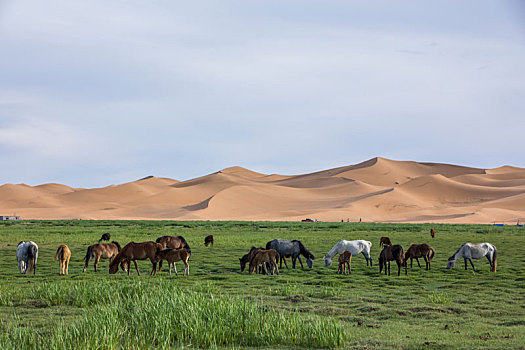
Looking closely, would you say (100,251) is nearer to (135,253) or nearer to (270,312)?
(135,253)

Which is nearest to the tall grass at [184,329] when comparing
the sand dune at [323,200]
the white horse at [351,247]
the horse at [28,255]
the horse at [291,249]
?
the horse at [28,255]

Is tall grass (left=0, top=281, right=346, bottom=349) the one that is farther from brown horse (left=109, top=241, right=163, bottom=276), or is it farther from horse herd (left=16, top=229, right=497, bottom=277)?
brown horse (left=109, top=241, right=163, bottom=276)

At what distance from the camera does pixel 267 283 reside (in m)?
19.3

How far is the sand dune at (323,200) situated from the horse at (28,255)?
9812 centimetres

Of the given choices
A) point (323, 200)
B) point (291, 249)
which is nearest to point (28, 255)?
point (291, 249)

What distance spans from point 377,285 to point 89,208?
514 ft

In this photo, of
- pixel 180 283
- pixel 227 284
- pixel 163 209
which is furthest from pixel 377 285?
pixel 163 209

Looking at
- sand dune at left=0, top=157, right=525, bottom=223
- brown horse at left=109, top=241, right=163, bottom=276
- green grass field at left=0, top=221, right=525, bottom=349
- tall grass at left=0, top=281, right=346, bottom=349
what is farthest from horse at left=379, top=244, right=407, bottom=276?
sand dune at left=0, top=157, right=525, bottom=223

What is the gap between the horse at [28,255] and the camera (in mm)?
21516

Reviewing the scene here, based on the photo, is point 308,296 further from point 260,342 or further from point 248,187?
point 248,187

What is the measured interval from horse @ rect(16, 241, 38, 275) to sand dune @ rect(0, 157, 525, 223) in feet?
322

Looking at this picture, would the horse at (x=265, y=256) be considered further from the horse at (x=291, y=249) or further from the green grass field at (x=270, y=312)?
the horse at (x=291, y=249)

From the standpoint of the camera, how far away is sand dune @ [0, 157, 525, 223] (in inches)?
4882

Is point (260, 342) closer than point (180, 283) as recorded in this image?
Yes
